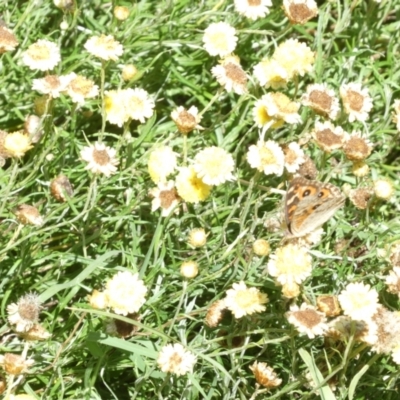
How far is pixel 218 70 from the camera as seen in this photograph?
294cm

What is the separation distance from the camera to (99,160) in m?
2.65

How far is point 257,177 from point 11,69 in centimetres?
107

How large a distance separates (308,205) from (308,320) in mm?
343

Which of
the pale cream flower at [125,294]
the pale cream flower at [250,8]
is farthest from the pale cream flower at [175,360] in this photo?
the pale cream flower at [250,8]

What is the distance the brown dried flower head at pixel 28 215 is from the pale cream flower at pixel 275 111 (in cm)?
83

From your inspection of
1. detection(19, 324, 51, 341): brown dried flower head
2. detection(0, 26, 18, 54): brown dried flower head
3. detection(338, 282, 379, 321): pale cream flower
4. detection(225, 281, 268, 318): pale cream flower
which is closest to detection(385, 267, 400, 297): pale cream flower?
detection(338, 282, 379, 321): pale cream flower

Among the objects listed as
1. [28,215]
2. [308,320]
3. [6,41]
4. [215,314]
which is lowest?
[215,314]

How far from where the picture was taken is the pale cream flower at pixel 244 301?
259 cm

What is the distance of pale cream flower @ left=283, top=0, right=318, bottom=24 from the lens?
301 centimetres

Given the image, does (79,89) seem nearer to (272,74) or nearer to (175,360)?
(272,74)

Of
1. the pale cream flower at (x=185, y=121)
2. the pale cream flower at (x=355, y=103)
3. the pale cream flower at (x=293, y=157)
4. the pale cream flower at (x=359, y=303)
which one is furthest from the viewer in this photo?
the pale cream flower at (x=355, y=103)

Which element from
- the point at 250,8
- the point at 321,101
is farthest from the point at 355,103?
the point at 250,8

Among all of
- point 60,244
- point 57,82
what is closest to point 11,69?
point 57,82

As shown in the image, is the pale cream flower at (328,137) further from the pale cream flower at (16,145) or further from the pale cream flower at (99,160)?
the pale cream flower at (16,145)
